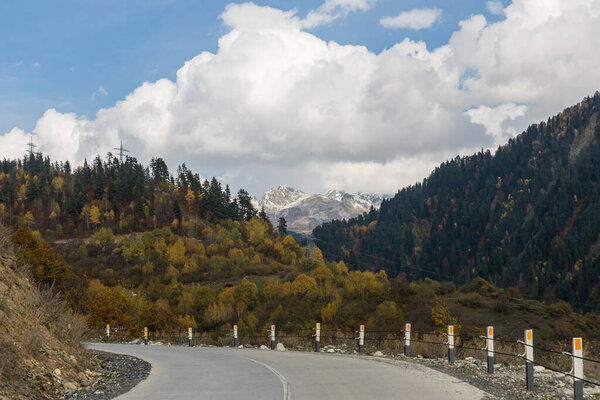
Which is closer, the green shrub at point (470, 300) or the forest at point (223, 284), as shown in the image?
the forest at point (223, 284)

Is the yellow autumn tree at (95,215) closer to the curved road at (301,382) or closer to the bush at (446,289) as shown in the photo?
the bush at (446,289)

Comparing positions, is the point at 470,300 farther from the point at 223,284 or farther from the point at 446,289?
the point at 223,284

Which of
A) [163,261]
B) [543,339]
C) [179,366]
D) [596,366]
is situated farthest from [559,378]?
[163,261]

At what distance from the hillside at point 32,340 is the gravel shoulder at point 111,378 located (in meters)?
0.32

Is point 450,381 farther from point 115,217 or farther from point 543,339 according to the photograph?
point 115,217

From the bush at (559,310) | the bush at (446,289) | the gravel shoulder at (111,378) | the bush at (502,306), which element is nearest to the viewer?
the gravel shoulder at (111,378)

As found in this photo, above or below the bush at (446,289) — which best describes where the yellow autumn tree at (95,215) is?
above

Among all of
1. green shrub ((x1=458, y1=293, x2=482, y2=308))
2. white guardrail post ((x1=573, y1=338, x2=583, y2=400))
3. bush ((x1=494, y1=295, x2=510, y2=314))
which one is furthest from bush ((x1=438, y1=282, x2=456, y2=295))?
white guardrail post ((x1=573, y1=338, x2=583, y2=400))

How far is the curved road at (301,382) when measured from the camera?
1144cm

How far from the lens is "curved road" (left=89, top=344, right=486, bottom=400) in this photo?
11.4 metres

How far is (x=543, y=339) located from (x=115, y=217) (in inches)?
5927

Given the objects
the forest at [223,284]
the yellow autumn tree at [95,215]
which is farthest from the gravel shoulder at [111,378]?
the yellow autumn tree at [95,215]

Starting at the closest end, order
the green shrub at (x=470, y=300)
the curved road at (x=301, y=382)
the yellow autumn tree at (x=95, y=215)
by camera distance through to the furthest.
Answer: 1. the curved road at (x=301, y=382)
2. the green shrub at (x=470, y=300)
3. the yellow autumn tree at (x=95, y=215)

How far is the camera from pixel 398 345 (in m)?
23.9
